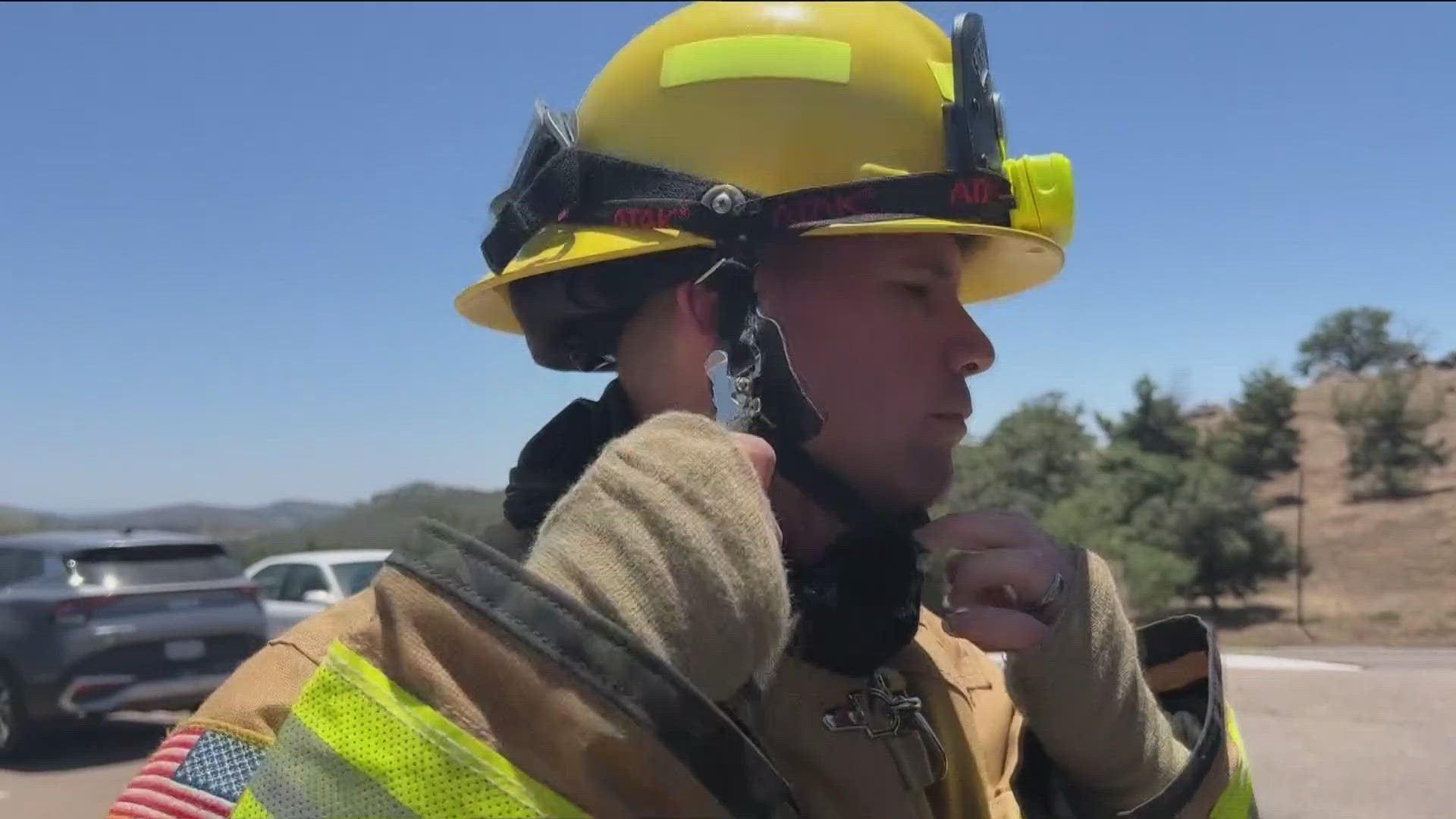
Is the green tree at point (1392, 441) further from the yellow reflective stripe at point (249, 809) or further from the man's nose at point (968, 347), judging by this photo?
the yellow reflective stripe at point (249, 809)

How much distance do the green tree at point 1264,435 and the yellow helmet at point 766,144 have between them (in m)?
32.4

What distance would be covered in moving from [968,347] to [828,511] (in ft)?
1.00

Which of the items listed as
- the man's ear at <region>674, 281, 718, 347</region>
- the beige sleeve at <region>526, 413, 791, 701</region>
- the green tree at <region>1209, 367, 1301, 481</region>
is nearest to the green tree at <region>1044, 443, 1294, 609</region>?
the green tree at <region>1209, 367, 1301, 481</region>

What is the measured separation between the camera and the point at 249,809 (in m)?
0.94

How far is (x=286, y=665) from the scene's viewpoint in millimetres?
1338

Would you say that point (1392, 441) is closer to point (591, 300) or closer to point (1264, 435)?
point (1264, 435)

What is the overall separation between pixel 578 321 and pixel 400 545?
32.7 inches

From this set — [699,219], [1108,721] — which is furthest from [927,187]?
[1108,721]

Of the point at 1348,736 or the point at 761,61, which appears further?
the point at 1348,736

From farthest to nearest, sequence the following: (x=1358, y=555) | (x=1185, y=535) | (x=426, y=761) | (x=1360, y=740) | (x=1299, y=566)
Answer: (x=1358, y=555) < (x=1185, y=535) < (x=1299, y=566) < (x=1360, y=740) < (x=426, y=761)

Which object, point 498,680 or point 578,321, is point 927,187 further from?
point 498,680

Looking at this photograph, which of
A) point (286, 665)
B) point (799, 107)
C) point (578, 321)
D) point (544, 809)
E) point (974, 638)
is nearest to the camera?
point (544, 809)

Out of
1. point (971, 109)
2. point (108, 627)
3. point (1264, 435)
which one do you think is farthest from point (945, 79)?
point (1264, 435)

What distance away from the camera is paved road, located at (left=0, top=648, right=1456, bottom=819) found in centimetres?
372
